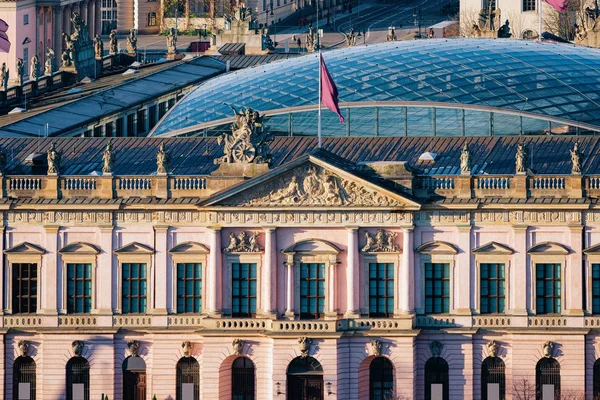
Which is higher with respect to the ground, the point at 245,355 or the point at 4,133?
the point at 4,133

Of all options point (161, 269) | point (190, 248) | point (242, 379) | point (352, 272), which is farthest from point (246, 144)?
point (242, 379)

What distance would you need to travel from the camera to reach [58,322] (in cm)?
17650

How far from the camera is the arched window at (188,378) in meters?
176

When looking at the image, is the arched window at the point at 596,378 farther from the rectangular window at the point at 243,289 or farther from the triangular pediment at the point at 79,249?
the triangular pediment at the point at 79,249

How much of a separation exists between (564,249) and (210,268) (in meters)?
18.1

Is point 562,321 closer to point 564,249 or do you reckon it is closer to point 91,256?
point 564,249

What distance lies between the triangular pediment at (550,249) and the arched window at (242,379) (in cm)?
1555

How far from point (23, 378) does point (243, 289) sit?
40.9 feet

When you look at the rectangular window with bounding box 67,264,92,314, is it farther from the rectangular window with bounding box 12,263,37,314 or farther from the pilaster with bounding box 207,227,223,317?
the pilaster with bounding box 207,227,223,317

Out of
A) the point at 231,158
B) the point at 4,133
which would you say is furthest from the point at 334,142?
the point at 4,133

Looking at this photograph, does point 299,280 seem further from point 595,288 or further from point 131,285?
point 595,288

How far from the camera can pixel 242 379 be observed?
575 feet

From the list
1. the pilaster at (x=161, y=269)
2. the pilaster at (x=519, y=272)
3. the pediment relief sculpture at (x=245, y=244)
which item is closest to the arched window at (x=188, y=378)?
the pilaster at (x=161, y=269)

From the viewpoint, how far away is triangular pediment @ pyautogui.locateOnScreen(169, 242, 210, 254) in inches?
6900
